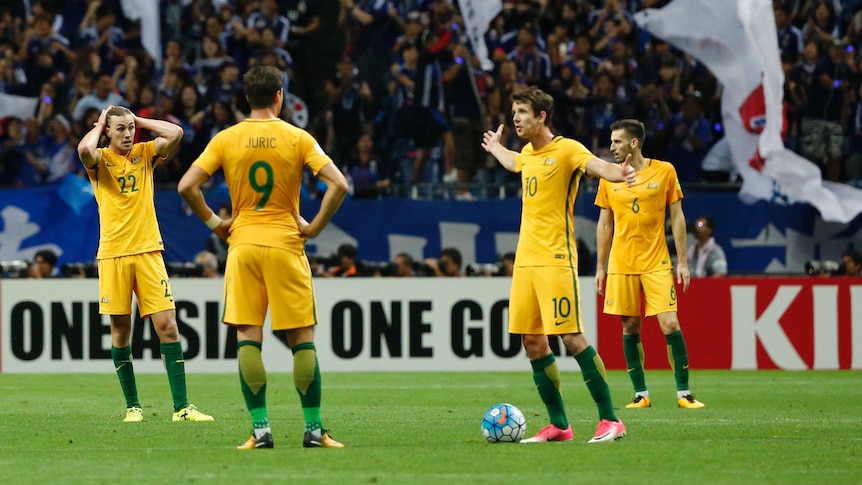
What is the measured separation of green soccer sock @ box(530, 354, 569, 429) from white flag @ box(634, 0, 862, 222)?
10406 mm

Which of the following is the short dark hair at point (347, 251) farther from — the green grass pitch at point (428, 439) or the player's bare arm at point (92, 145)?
the player's bare arm at point (92, 145)

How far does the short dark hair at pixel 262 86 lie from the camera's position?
853 cm

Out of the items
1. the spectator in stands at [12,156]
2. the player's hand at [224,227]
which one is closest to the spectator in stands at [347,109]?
the spectator in stands at [12,156]

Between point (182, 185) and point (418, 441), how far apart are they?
8.17 feet

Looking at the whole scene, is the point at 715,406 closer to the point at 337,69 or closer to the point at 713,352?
the point at 713,352

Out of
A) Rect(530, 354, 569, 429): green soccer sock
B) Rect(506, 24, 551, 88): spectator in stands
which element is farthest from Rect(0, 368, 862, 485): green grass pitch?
Rect(506, 24, 551, 88): spectator in stands

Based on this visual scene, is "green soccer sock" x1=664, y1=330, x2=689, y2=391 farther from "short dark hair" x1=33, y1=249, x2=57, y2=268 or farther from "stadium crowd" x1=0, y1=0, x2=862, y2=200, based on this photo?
"short dark hair" x1=33, y1=249, x2=57, y2=268

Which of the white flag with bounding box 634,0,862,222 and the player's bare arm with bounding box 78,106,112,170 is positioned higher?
the white flag with bounding box 634,0,862,222

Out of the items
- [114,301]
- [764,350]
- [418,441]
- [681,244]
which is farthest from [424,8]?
[418,441]

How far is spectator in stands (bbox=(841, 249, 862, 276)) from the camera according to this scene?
63.0 feet

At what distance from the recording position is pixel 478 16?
20359 millimetres

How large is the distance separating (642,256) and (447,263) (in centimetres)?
630

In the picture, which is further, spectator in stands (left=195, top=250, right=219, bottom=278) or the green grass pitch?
spectator in stands (left=195, top=250, right=219, bottom=278)

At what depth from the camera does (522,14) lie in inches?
903
